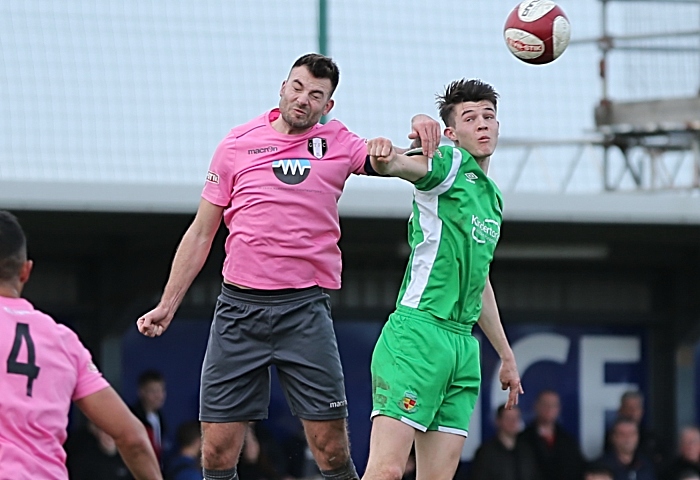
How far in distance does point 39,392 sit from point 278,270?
188 cm

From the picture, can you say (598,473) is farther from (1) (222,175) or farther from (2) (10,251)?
(2) (10,251)

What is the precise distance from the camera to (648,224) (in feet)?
36.5

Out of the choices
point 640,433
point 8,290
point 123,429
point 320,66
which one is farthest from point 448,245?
point 640,433

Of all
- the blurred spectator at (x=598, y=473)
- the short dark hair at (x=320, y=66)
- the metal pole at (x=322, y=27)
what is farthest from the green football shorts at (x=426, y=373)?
the blurred spectator at (x=598, y=473)

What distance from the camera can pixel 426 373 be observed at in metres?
6.20

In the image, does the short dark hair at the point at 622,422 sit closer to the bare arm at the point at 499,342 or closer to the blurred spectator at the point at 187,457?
the blurred spectator at the point at 187,457

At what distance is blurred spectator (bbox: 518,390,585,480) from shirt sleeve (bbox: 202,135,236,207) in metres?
5.88

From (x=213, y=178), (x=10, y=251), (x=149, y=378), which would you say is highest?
(x=213, y=178)

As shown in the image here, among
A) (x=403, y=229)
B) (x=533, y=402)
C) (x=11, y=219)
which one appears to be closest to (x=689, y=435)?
(x=533, y=402)

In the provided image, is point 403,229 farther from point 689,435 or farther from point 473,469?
point 689,435

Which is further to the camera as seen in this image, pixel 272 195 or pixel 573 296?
pixel 573 296

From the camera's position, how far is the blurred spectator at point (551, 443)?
11.7 meters

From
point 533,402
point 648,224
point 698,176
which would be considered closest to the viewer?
point 648,224

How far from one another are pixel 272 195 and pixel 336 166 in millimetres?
330
